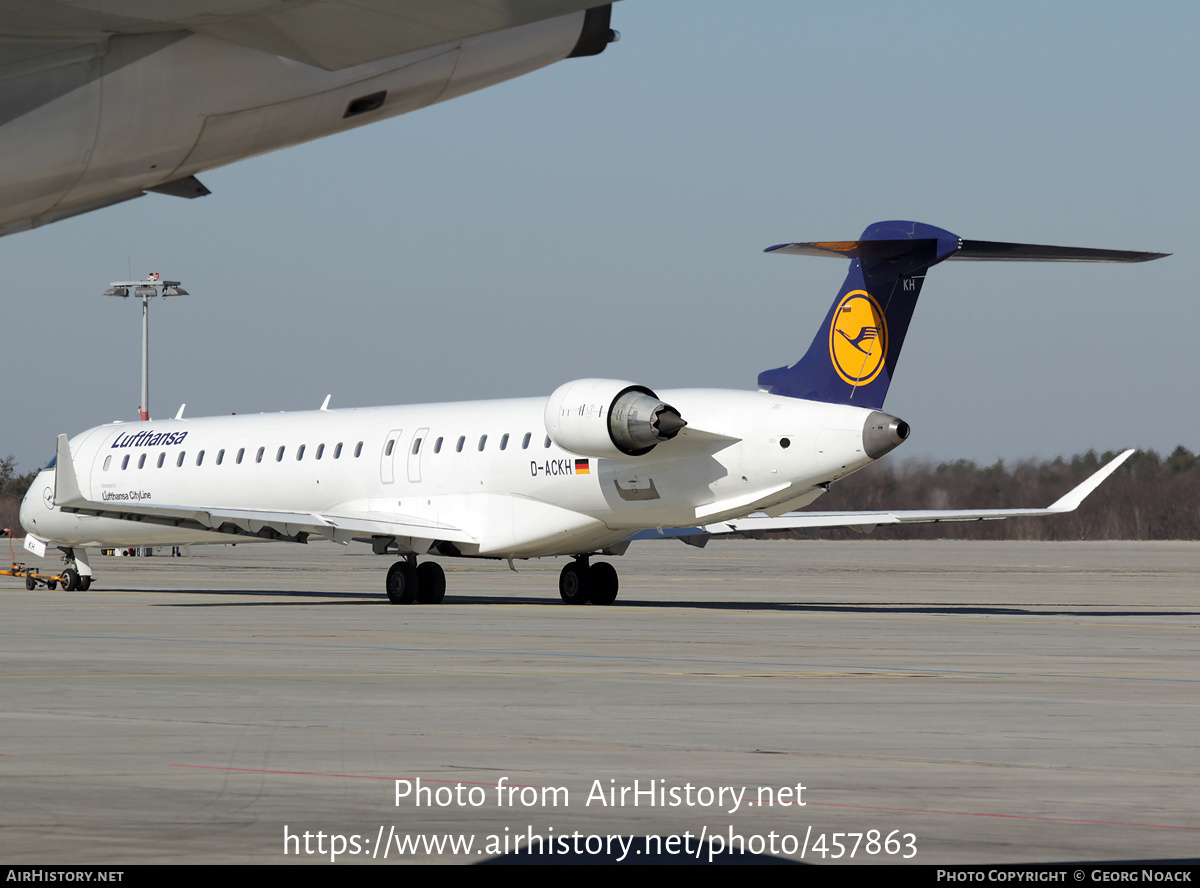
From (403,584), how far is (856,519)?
27.4 ft

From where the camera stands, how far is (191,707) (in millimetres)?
12211

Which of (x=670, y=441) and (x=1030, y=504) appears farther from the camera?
(x=1030, y=504)

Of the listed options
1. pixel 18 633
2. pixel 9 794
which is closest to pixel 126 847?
pixel 9 794

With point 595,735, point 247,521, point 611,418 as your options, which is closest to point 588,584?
point 611,418

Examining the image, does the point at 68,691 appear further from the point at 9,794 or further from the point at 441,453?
the point at 441,453

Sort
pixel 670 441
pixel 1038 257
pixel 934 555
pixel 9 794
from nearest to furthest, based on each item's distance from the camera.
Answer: pixel 9 794 < pixel 1038 257 < pixel 670 441 < pixel 934 555

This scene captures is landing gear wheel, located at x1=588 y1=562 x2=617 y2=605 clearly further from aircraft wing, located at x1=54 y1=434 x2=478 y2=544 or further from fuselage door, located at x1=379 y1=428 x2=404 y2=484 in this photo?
fuselage door, located at x1=379 y1=428 x2=404 y2=484

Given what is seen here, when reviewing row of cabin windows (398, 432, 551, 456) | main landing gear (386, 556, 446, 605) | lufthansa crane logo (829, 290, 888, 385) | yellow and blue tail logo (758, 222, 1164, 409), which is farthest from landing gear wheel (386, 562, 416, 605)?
lufthansa crane logo (829, 290, 888, 385)

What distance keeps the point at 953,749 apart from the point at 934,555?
55144mm

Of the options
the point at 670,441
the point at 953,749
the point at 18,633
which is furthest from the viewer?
the point at 670,441

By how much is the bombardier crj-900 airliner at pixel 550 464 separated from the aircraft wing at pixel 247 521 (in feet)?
0.15

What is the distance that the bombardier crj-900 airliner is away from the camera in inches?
978

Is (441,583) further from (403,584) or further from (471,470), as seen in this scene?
(471,470)
